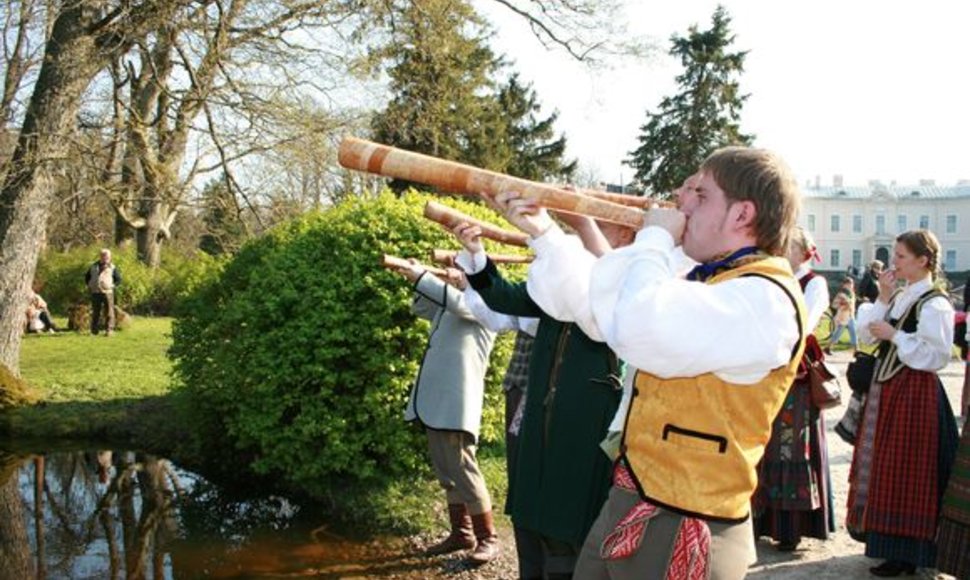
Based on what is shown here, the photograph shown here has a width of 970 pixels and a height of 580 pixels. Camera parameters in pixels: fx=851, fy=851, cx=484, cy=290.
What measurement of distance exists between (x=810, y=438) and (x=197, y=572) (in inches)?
152

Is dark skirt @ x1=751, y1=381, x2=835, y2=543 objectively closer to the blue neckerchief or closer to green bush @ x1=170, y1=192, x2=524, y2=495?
green bush @ x1=170, y1=192, x2=524, y2=495

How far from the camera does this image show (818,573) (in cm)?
498

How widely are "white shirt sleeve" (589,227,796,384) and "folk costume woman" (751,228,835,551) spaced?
11.0ft

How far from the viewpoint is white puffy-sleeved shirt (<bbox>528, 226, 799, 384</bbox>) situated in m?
1.86

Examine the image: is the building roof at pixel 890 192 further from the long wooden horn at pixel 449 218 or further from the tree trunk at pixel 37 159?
the long wooden horn at pixel 449 218

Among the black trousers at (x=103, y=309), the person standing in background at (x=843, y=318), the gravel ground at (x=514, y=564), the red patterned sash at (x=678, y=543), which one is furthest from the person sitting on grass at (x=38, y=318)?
the red patterned sash at (x=678, y=543)

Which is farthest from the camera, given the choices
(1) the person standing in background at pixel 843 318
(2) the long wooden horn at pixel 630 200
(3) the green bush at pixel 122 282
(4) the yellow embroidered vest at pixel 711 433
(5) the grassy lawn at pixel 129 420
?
(3) the green bush at pixel 122 282

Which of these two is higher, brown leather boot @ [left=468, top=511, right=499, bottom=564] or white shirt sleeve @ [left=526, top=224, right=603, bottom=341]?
white shirt sleeve @ [left=526, top=224, right=603, bottom=341]

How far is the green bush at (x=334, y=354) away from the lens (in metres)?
6.10

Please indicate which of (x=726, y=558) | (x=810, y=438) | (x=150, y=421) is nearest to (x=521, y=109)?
(x=150, y=421)

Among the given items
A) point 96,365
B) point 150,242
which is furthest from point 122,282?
point 96,365

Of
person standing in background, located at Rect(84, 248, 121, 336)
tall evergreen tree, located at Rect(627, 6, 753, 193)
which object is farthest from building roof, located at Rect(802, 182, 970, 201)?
person standing in background, located at Rect(84, 248, 121, 336)

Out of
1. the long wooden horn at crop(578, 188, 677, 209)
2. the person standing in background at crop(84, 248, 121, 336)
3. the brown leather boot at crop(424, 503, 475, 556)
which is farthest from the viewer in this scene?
the person standing in background at crop(84, 248, 121, 336)

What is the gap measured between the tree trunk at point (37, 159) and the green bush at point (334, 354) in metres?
5.20
